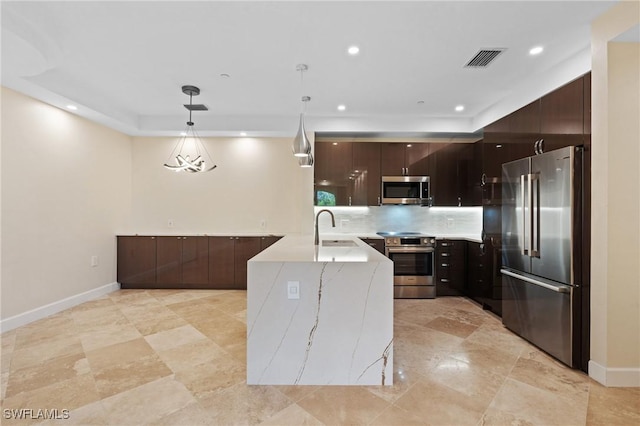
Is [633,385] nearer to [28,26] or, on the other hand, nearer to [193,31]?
[193,31]

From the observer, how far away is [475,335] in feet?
9.98

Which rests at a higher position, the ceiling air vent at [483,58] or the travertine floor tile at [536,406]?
the ceiling air vent at [483,58]

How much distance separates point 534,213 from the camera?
9.00 feet

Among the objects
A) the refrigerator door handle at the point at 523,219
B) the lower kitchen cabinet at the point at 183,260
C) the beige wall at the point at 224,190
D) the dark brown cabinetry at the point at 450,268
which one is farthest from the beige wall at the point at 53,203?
the refrigerator door handle at the point at 523,219

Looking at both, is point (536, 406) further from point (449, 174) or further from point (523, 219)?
point (449, 174)

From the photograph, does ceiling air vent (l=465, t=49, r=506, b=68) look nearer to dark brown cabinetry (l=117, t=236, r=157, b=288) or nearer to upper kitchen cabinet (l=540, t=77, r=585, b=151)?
upper kitchen cabinet (l=540, t=77, r=585, b=151)

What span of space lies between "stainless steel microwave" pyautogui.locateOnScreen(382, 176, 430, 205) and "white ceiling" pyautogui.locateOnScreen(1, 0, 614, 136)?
40.7 inches

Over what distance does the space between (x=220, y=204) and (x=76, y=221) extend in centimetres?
192

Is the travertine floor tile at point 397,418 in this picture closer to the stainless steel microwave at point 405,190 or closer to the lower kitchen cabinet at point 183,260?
the lower kitchen cabinet at point 183,260

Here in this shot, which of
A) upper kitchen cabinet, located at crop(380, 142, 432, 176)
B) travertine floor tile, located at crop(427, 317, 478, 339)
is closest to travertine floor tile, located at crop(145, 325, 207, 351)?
travertine floor tile, located at crop(427, 317, 478, 339)

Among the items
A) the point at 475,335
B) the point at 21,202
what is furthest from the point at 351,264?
the point at 21,202

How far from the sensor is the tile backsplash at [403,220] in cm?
504

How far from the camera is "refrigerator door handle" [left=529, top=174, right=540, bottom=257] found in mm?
2703

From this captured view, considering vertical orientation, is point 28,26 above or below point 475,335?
above
